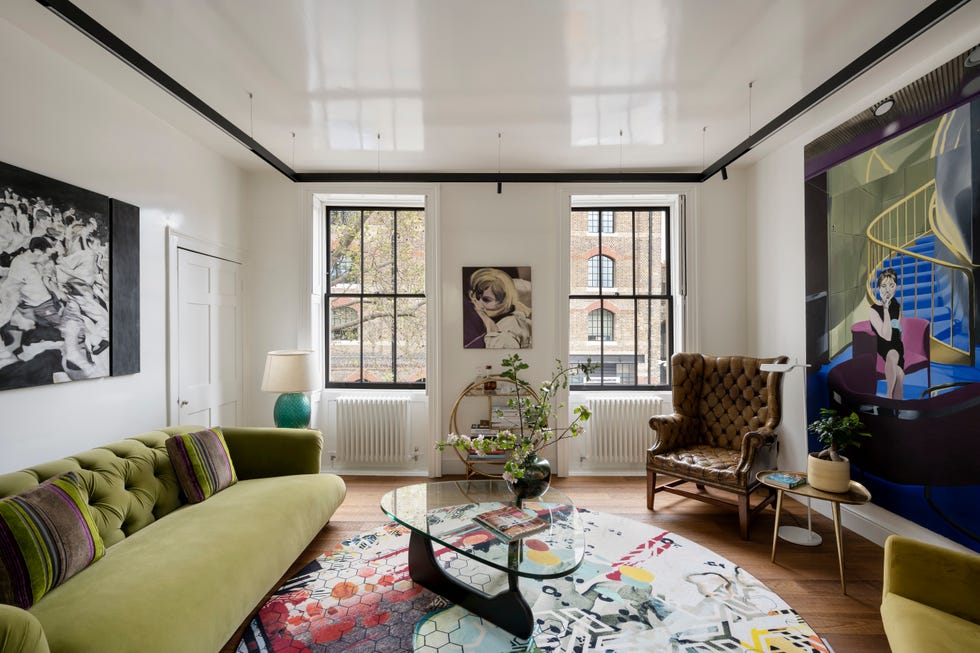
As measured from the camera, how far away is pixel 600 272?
467 centimetres

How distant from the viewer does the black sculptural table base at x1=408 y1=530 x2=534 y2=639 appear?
2.05 meters

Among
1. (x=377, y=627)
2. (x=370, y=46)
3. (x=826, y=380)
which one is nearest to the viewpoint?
(x=377, y=627)

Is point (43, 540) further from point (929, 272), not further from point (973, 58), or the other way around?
point (973, 58)

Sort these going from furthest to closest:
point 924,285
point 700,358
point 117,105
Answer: point 700,358 → point 117,105 → point 924,285

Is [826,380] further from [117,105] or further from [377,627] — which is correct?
[117,105]

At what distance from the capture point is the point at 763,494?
3492 mm

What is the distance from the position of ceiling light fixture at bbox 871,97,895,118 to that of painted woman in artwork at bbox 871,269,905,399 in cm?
98

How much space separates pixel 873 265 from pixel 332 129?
148 inches

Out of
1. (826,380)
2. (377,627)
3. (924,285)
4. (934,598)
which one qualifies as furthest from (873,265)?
(377,627)

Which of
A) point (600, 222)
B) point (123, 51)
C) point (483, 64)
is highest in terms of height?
point (483, 64)

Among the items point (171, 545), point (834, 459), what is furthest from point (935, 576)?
point (171, 545)

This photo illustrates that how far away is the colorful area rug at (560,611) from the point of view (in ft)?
6.62

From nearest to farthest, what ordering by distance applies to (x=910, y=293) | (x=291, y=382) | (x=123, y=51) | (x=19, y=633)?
(x=19, y=633) → (x=123, y=51) → (x=910, y=293) → (x=291, y=382)

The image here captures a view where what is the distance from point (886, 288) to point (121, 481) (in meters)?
4.38
